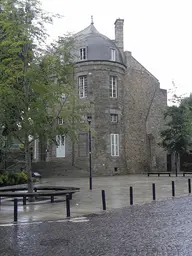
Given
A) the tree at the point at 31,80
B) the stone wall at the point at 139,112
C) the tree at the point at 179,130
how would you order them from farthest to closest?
the stone wall at the point at 139,112 → the tree at the point at 179,130 → the tree at the point at 31,80

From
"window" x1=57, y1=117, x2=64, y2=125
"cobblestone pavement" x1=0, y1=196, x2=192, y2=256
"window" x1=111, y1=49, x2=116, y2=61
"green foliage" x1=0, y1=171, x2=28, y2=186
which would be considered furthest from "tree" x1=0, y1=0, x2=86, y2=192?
"window" x1=111, y1=49, x2=116, y2=61

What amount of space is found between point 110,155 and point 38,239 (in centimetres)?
2619

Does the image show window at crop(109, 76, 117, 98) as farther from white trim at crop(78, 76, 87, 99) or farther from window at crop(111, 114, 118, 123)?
white trim at crop(78, 76, 87, 99)

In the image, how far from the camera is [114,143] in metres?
33.9

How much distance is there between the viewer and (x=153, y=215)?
394 inches

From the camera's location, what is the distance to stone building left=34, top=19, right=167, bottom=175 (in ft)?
108

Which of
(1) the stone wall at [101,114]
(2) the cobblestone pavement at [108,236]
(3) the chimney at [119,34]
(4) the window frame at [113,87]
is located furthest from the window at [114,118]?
(2) the cobblestone pavement at [108,236]

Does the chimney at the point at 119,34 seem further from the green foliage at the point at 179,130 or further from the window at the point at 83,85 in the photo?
the green foliage at the point at 179,130

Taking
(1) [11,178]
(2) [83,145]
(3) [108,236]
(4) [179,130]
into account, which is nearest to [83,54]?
(2) [83,145]

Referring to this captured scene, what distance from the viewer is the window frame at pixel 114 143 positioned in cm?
3369

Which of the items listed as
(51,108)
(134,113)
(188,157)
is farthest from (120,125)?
Answer: (51,108)

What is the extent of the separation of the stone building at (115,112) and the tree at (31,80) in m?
16.8

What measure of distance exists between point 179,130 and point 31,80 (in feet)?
69.6

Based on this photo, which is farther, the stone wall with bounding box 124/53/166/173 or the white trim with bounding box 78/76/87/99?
the stone wall with bounding box 124/53/166/173
